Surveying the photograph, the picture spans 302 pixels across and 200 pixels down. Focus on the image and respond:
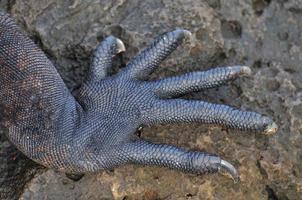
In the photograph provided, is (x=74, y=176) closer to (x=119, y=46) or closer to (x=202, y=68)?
(x=119, y=46)

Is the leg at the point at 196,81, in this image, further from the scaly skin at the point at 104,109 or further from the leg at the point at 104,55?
the leg at the point at 104,55

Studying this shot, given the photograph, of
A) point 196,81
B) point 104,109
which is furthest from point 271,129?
point 104,109

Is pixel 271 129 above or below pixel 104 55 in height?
below

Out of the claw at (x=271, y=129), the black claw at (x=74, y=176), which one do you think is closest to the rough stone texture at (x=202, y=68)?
the black claw at (x=74, y=176)

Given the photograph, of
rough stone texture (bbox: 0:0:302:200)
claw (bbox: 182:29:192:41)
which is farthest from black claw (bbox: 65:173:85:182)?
claw (bbox: 182:29:192:41)

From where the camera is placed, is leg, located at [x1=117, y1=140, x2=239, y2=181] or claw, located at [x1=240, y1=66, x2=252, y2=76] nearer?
leg, located at [x1=117, y1=140, x2=239, y2=181]

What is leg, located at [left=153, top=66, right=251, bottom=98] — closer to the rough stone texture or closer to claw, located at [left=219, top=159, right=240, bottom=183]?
the rough stone texture

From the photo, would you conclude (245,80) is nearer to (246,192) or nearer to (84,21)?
(246,192)
